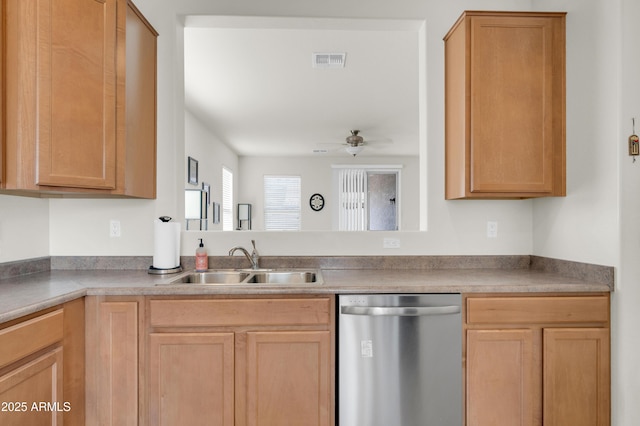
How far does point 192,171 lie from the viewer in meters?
4.47

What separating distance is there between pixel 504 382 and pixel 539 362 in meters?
0.20

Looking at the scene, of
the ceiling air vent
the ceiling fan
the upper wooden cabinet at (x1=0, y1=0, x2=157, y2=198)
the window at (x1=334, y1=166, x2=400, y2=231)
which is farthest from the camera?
the window at (x1=334, y1=166, x2=400, y2=231)

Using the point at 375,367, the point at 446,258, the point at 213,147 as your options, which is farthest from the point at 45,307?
the point at 213,147

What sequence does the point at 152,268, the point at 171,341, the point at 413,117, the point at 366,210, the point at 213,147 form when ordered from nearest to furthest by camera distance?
the point at 171,341 → the point at 152,268 → the point at 413,117 → the point at 213,147 → the point at 366,210

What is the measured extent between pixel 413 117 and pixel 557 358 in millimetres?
3728

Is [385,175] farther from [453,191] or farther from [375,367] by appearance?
[375,367]

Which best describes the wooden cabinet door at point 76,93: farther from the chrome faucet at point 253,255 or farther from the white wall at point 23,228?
the chrome faucet at point 253,255

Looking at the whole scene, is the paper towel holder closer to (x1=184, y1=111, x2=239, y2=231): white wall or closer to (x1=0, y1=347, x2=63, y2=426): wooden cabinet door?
(x1=0, y1=347, x2=63, y2=426): wooden cabinet door

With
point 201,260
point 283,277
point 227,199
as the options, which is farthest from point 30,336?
point 227,199

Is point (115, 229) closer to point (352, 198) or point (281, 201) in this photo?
point (281, 201)

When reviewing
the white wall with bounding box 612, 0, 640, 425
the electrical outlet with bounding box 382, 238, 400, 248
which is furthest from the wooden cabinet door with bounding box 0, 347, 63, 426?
the white wall with bounding box 612, 0, 640, 425

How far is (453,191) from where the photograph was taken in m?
2.29

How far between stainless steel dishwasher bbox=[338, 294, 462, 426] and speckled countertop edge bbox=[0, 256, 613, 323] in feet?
0.33

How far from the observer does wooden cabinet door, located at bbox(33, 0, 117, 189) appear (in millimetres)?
1674
